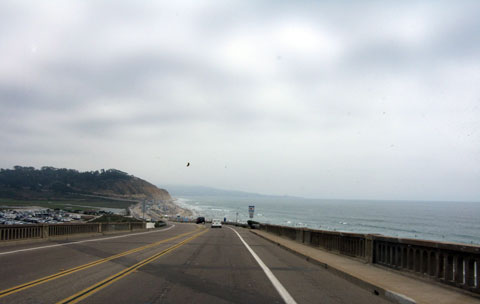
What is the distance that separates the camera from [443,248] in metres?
8.62

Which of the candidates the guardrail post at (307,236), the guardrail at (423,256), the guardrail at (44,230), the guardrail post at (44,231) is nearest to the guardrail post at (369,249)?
the guardrail at (423,256)

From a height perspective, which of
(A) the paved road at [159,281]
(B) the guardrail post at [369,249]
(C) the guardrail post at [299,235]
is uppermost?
(B) the guardrail post at [369,249]

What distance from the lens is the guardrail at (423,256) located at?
789 centimetres

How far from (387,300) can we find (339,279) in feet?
9.68

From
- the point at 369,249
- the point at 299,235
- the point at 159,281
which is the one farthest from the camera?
the point at 299,235

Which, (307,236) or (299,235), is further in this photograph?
(299,235)

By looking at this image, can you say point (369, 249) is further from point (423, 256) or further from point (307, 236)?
point (307, 236)

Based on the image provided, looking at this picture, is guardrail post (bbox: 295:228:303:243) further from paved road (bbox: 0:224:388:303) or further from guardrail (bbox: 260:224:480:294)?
paved road (bbox: 0:224:388:303)

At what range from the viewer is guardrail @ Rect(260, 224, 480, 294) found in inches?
311

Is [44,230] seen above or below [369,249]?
below

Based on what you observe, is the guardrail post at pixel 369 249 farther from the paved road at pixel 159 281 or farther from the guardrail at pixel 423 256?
the paved road at pixel 159 281

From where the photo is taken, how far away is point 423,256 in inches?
378

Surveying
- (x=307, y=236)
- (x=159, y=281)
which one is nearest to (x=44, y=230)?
(x=307, y=236)

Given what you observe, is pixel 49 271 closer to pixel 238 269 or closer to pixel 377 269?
pixel 238 269
